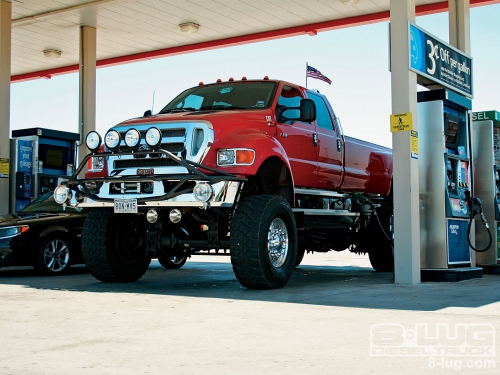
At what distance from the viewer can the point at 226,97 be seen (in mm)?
9578

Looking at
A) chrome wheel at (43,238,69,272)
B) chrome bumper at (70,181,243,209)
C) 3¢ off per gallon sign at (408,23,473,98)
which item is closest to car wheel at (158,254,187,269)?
chrome wheel at (43,238,69,272)

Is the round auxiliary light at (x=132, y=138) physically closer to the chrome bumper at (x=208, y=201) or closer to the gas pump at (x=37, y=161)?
the chrome bumper at (x=208, y=201)

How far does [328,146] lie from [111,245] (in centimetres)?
331

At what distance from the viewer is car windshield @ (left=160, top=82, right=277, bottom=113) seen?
929 cm

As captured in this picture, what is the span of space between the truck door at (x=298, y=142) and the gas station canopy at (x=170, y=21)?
18.1 ft

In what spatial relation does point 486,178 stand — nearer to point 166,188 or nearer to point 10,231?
point 166,188

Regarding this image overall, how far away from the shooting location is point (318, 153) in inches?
385

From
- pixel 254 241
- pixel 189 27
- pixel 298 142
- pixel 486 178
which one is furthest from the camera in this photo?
pixel 189 27

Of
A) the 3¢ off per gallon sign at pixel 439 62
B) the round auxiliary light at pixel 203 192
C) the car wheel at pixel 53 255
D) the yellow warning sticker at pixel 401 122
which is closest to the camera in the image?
the round auxiliary light at pixel 203 192

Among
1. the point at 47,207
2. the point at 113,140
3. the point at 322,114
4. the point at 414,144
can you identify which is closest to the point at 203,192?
the point at 113,140

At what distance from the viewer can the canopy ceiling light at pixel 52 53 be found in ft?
60.9

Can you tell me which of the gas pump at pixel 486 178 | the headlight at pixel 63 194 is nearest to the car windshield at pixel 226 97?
the headlight at pixel 63 194

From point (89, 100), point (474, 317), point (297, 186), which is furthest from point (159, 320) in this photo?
point (89, 100)

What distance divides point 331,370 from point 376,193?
25.7ft
